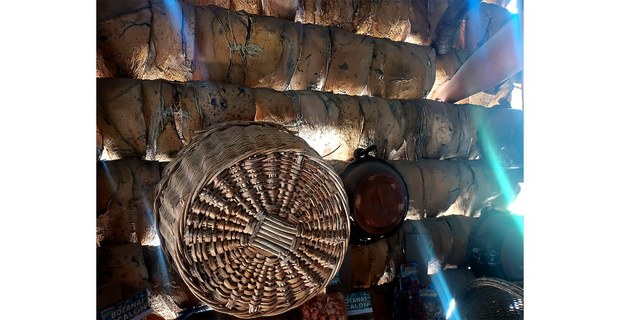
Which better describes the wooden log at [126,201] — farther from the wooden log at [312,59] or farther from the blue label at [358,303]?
the blue label at [358,303]

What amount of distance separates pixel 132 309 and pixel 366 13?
1726 mm

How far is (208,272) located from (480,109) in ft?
6.20

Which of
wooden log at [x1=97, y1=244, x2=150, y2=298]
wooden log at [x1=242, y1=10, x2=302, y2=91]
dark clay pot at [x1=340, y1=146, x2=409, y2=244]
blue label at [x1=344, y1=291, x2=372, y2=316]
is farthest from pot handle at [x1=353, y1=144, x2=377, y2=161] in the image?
wooden log at [x1=97, y1=244, x2=150, y2=298]

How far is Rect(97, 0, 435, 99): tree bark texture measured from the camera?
1.73m

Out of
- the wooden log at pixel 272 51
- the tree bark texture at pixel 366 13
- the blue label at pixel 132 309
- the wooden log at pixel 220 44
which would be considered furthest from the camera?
the tree bark texture at pixel 366 13

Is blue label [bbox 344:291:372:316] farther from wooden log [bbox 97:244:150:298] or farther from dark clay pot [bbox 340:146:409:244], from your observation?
wooden log [bbox 97:244:150:298]

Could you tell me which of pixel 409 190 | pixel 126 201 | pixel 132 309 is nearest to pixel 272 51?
pixel 126 201

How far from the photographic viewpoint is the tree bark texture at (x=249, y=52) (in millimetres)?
1734

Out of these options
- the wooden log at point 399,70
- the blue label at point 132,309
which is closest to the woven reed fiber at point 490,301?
the wooden log at point 399,70

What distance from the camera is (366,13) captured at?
240cm

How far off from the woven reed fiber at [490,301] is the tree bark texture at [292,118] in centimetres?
74
